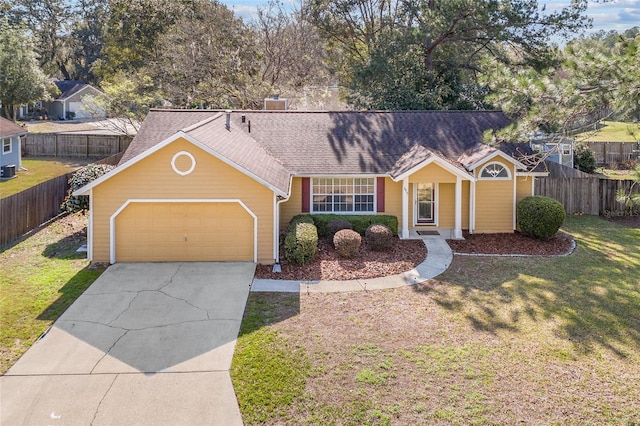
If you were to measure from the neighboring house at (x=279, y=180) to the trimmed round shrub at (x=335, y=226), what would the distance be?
141cm

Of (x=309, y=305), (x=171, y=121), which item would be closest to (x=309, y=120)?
(x=171, y=121)


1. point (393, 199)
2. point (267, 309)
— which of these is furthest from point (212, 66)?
point (267, 309)

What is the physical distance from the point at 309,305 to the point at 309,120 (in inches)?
429

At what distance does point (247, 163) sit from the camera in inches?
594

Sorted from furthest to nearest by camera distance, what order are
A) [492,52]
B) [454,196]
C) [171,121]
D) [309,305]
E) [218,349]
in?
[492,52] → [171,121] → [454,196] → [309,305] → [218,349]

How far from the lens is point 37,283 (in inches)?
507

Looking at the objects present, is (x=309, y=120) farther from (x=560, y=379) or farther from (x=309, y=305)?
(x=560, y=379)

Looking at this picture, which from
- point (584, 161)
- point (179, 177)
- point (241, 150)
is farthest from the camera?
point (584, 161)

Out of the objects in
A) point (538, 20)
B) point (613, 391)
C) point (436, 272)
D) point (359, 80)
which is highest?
point (538, 20)

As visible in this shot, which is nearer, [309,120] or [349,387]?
[349,387]

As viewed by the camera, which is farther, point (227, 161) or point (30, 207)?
point (30, 207)

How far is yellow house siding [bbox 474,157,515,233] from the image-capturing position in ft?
59.8

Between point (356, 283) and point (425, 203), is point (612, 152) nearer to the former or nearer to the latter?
point (425, 203)

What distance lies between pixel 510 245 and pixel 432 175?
362 cm
